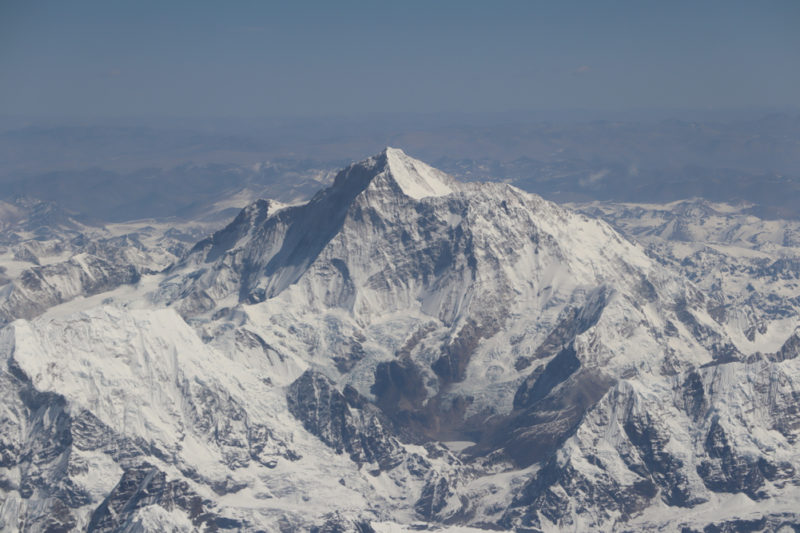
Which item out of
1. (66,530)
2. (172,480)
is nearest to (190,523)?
(172,480)

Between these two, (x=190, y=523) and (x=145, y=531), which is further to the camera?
(x=190, y=523)

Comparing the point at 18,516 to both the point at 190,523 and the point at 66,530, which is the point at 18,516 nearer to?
the point at 66,530

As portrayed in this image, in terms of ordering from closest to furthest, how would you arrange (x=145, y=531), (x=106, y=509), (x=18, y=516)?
1. (x=145, y=531)
2. (x=106, y=509)
3. (x=18, y=516)

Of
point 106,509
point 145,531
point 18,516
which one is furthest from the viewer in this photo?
point 18,516

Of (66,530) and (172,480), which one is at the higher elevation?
(172,480)

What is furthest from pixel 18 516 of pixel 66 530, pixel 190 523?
pixel 190 523

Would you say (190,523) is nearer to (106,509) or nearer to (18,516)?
(106,509)

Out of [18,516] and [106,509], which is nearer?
[106,509]

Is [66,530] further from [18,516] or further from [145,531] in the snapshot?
[145,531]
